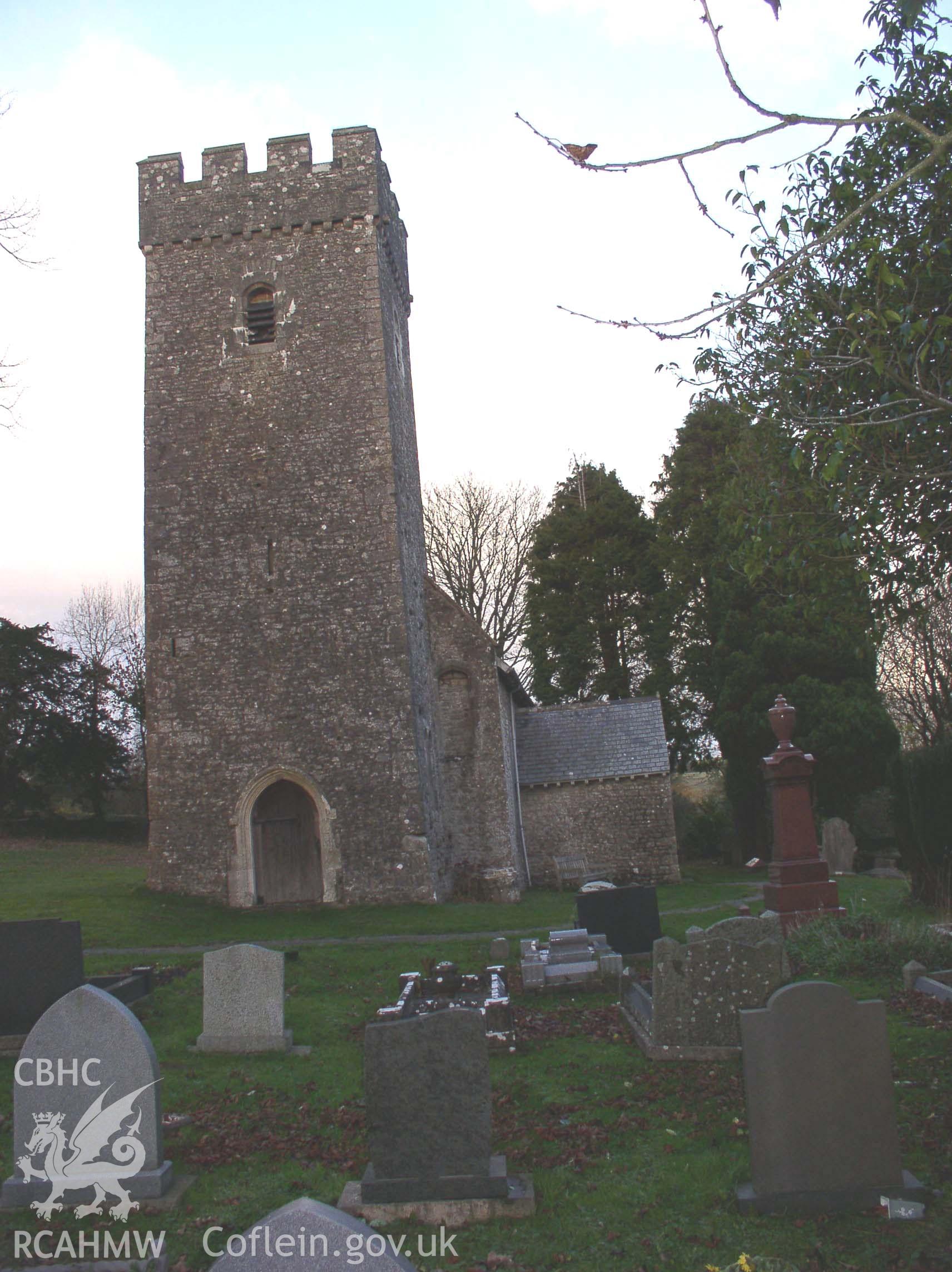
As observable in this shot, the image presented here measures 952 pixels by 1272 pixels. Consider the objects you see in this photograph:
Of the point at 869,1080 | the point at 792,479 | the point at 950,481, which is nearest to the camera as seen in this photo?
the point at 869,1080

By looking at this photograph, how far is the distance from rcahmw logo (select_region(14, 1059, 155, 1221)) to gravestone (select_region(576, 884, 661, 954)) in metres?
6.92

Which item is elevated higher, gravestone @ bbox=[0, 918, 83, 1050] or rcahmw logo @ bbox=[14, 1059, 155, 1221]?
gravestone @ bbox=[0, 918, 83, 1050]

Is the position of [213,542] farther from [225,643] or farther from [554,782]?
[554,782]

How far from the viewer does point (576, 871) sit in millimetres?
21141

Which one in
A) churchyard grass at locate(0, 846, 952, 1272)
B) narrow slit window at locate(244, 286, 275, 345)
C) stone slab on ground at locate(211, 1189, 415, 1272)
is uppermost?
narrow slit window at locate(244, 286, 275, 345)

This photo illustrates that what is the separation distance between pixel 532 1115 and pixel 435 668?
14897 mm

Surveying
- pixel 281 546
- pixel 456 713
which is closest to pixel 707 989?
pixel 281 546

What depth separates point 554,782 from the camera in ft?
72.1

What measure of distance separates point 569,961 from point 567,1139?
186 inches

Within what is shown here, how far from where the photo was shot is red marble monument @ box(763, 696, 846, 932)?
1207cm

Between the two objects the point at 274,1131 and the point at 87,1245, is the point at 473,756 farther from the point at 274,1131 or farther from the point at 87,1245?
the point at 87,1245

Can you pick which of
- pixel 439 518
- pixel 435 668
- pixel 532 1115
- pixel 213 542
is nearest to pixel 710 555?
pixel 439 518

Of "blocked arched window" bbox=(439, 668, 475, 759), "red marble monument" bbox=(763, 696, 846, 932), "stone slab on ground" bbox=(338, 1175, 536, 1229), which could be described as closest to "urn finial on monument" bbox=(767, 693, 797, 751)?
"red marble monument" bbox=(763, 696, 846, 932)

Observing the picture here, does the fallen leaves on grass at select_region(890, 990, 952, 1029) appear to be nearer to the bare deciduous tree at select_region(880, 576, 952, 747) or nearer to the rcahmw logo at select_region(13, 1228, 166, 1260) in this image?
the rcahmw logo at select_region(13, 1228, 166, 1260)
